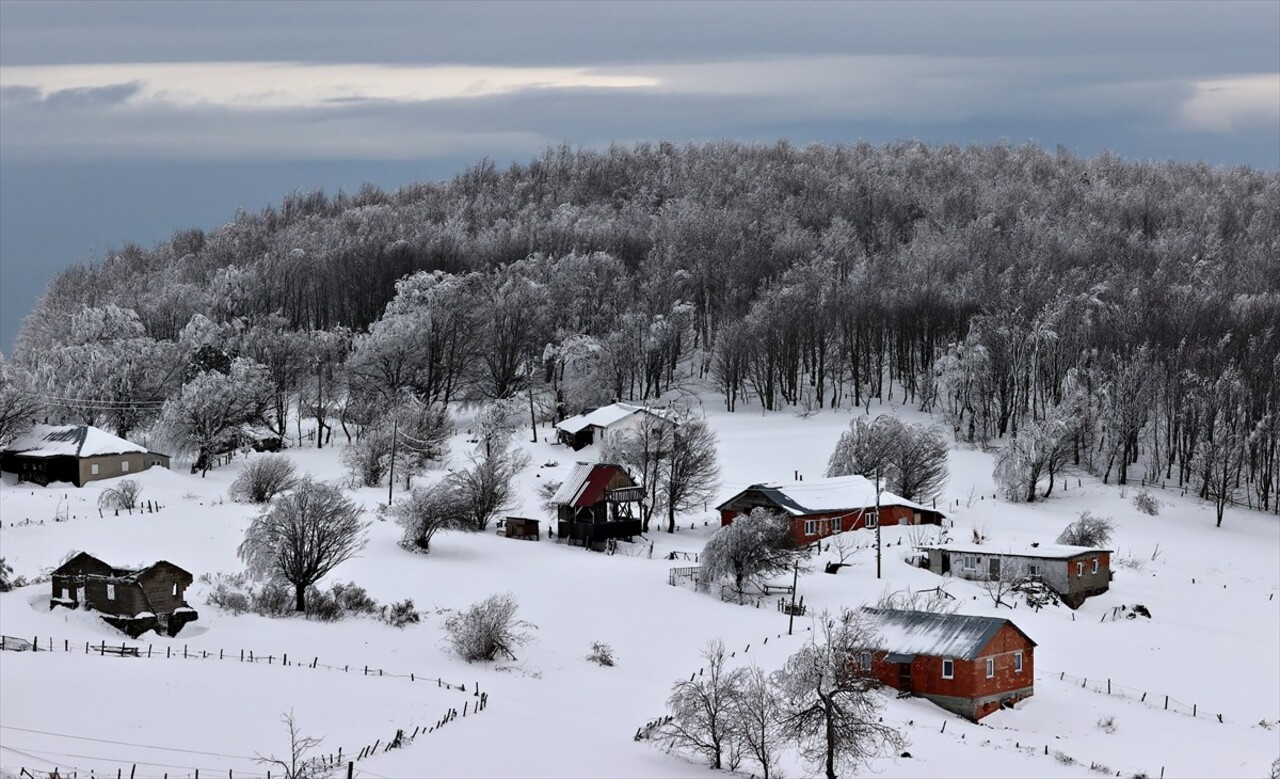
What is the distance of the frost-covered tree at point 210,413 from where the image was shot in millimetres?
78000

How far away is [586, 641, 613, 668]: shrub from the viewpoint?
47.0 metres

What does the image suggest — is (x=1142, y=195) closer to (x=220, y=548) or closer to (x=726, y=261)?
(x=726, y=261)

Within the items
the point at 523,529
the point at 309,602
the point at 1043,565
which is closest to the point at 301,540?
the point at 309,602

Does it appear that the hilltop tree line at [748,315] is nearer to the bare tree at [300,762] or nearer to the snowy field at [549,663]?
the snowy field at [549,663]

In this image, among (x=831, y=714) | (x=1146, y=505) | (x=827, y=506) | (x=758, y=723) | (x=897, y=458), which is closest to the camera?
(x=758, y=723)

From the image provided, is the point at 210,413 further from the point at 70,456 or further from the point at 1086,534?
the point at 1086,534

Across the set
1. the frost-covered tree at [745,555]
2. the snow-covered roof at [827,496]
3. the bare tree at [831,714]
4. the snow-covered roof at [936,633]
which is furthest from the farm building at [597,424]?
the bare tree at [831,714]

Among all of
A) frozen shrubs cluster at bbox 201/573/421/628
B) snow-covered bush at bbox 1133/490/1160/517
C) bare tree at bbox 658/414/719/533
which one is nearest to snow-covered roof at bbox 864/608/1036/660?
frozen shrubs cluster at bbox 201/573/421/628

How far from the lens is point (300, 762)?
114ft

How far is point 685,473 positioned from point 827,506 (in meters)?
6.87

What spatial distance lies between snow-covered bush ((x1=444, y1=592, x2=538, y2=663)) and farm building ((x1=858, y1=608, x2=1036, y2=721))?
10.6m

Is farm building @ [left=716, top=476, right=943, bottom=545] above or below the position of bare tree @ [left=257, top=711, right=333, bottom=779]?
Result: below

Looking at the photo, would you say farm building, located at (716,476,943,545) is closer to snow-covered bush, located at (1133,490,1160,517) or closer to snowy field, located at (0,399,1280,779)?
→ snowy field, located at (0,399,1280,779)

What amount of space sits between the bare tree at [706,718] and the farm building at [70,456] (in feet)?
137
